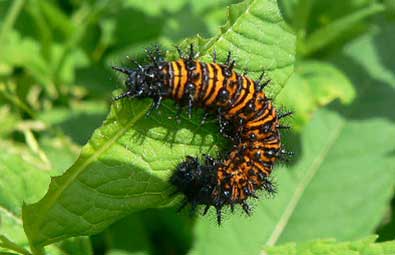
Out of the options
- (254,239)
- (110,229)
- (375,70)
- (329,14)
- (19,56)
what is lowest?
(254,239)

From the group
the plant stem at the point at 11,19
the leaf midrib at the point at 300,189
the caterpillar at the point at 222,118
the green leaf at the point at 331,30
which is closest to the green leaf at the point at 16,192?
the caterpillar at the point at 222,118

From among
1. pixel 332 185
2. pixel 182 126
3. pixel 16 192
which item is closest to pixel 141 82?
pixel 182 126

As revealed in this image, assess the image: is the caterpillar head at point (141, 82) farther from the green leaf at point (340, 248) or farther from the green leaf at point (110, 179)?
the green leaf at point (340, 248)

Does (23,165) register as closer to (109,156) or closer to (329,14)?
(109,156)

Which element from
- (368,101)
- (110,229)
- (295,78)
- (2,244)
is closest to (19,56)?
(110,229)

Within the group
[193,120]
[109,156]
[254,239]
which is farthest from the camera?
[254,239]

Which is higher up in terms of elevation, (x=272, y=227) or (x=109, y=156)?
(x=109, y=156)

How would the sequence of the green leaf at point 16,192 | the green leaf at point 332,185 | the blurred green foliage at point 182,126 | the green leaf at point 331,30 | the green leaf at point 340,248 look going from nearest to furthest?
the green leaf at point 340,248, the blurred green foliage at point 182,126, the green leaf at point 16,192, the green leaf at point 332,185, the green leaf at point 331,30

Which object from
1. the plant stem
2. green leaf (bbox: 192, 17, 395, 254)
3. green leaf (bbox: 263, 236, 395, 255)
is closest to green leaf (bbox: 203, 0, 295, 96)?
green leaf (bbox: 263, 236, 395, 255)
